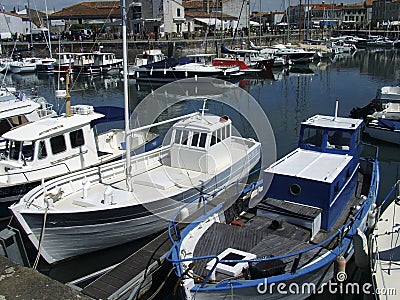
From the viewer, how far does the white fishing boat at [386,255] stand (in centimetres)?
812

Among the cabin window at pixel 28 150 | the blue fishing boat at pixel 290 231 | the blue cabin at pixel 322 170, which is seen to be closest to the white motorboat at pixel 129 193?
the cabin window at pixel 28 150

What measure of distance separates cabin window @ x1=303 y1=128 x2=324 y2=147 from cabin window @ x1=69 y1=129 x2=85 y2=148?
7.87 metres

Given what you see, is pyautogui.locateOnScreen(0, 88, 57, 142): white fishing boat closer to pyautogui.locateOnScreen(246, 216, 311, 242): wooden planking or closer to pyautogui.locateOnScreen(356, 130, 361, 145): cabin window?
pyautogui.locateOnScreen(246, 216, 311, 242): wooden planking

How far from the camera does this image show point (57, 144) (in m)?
14.5

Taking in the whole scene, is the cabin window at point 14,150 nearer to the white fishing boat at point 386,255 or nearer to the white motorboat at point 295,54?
the white fishing boat at point 386,255

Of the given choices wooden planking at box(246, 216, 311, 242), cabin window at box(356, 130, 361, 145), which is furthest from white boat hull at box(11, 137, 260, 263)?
cabin window at box(356, 130, 361, 145)

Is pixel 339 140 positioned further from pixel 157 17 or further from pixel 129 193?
pixel 157 17

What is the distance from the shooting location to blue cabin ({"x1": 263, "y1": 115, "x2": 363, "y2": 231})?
33.5ft

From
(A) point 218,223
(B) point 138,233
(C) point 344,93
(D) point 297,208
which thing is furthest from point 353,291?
(C) point 344,93

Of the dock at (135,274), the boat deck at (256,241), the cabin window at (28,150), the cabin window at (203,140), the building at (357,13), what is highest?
the building at (357,13)

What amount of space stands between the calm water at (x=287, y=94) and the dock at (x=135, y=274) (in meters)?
1.56

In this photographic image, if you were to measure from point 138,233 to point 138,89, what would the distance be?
3347 cm

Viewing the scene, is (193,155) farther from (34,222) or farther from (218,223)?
(34,222)

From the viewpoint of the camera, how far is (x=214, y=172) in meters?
13.9
